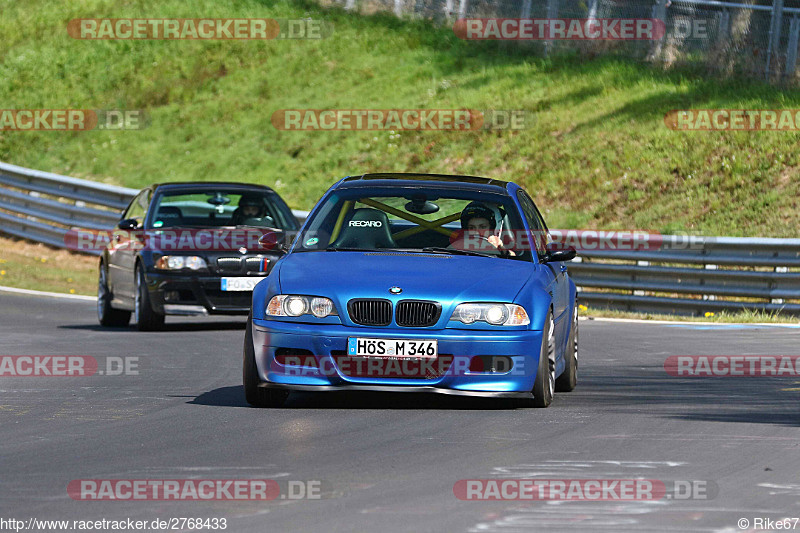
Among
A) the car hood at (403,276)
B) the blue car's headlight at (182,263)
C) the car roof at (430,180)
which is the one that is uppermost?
the car roof at (430,180)

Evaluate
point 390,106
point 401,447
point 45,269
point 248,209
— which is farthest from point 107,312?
point 390,106

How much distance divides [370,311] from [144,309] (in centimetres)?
787

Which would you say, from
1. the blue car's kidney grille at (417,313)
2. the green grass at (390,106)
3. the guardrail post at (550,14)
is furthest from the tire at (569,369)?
the guardrail post at (550,14)

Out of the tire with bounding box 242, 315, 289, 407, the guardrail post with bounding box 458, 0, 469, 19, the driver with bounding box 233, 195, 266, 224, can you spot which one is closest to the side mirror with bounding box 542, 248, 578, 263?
the tire with bounding box 242, 315, 289, 407

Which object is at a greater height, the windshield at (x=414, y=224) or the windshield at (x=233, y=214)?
the windshield at (x=414, y=224)

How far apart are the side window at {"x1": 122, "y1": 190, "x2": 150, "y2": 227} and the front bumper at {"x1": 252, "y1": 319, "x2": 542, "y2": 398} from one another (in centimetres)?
850

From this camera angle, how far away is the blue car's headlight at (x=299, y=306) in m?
9.53

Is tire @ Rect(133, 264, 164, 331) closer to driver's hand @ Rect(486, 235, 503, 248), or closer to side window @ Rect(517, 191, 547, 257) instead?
side window @ Rect(517, 191, 547, 257)

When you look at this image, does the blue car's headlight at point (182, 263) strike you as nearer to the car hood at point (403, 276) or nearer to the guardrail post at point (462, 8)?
the car hood at point (403, 276)

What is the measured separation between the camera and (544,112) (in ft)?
107

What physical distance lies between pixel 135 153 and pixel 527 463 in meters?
30.0

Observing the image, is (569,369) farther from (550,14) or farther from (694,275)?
(550,14)

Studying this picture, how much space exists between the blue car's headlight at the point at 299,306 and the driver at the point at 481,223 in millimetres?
1494

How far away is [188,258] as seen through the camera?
55.1 feet
